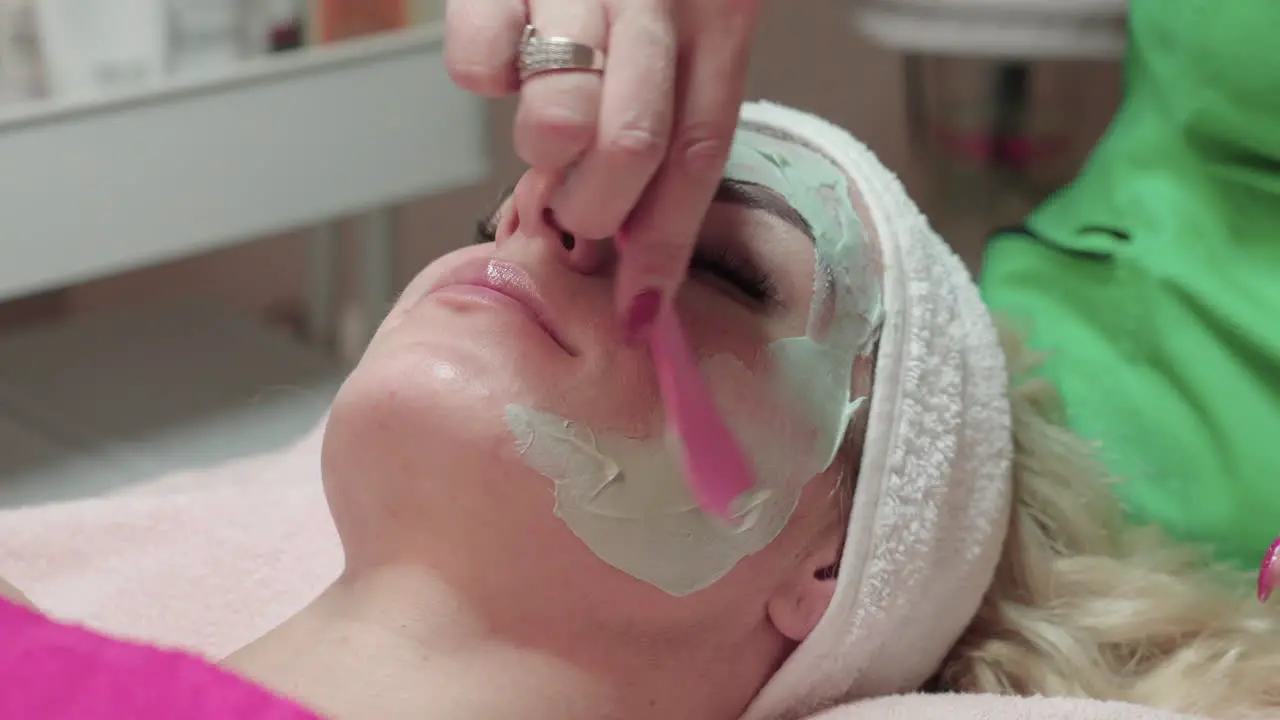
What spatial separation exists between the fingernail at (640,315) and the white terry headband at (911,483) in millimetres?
185

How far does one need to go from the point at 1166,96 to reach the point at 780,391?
1.70 ft

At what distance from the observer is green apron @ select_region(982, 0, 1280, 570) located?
1.02m

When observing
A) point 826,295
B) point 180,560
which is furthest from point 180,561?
point 826,295

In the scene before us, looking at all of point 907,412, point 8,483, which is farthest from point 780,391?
point 8,483

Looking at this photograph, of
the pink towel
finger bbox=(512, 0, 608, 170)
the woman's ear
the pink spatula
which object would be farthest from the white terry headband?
the pink towel

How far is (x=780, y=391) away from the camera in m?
0.83

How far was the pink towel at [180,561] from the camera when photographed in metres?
1.09

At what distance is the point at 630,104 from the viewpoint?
60 centimetres

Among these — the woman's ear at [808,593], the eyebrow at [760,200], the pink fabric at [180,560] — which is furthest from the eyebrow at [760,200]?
the pink fabric at [180,560]

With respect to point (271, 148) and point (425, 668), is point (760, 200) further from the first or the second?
point (271, 148)

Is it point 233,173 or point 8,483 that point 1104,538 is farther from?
point 8,483

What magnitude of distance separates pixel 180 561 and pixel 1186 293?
2.93 feet

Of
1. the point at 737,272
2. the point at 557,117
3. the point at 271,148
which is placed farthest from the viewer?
the point at 271,148

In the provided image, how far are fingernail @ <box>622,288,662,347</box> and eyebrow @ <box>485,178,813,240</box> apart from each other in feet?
0.45
